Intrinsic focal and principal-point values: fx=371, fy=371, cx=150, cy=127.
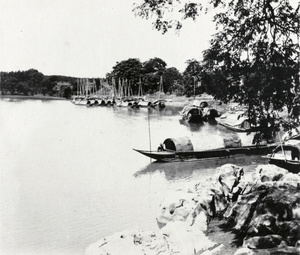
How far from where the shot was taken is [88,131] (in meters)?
36.3

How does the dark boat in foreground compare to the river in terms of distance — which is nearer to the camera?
the river

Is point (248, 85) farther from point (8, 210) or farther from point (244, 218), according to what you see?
point (8, 210)

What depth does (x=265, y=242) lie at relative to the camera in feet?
23.9

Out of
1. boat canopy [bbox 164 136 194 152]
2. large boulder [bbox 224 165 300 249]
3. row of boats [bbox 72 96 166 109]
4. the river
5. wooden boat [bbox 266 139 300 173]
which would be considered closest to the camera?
large boulder [bbox 224 165 300 249]

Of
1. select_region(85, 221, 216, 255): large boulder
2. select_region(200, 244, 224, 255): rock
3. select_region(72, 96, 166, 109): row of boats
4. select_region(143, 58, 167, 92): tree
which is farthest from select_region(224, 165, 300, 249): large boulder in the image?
select_region(143, 58, 167, 92): tree

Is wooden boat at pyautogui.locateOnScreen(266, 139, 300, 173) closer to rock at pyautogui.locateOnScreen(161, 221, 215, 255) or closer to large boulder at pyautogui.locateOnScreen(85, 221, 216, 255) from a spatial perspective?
rock at pyautogui.locateOnScreen(161, 221, 215, 255)

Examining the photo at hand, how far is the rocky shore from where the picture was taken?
7496mm

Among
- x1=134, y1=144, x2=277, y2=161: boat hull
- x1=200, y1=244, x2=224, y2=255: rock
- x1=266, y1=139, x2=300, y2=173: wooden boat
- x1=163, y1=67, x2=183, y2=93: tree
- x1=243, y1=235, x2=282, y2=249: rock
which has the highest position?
x1=163, y1=67, x2=183, y2=93: tree

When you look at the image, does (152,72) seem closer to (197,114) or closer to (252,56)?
(197,114)

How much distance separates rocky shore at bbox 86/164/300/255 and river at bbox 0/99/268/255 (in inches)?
62.4

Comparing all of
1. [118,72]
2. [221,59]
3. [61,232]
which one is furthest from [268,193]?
[118,72]

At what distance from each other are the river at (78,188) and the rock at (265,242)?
4.33m

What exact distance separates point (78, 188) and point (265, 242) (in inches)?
407

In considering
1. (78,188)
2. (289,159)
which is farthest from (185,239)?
(289,159)
